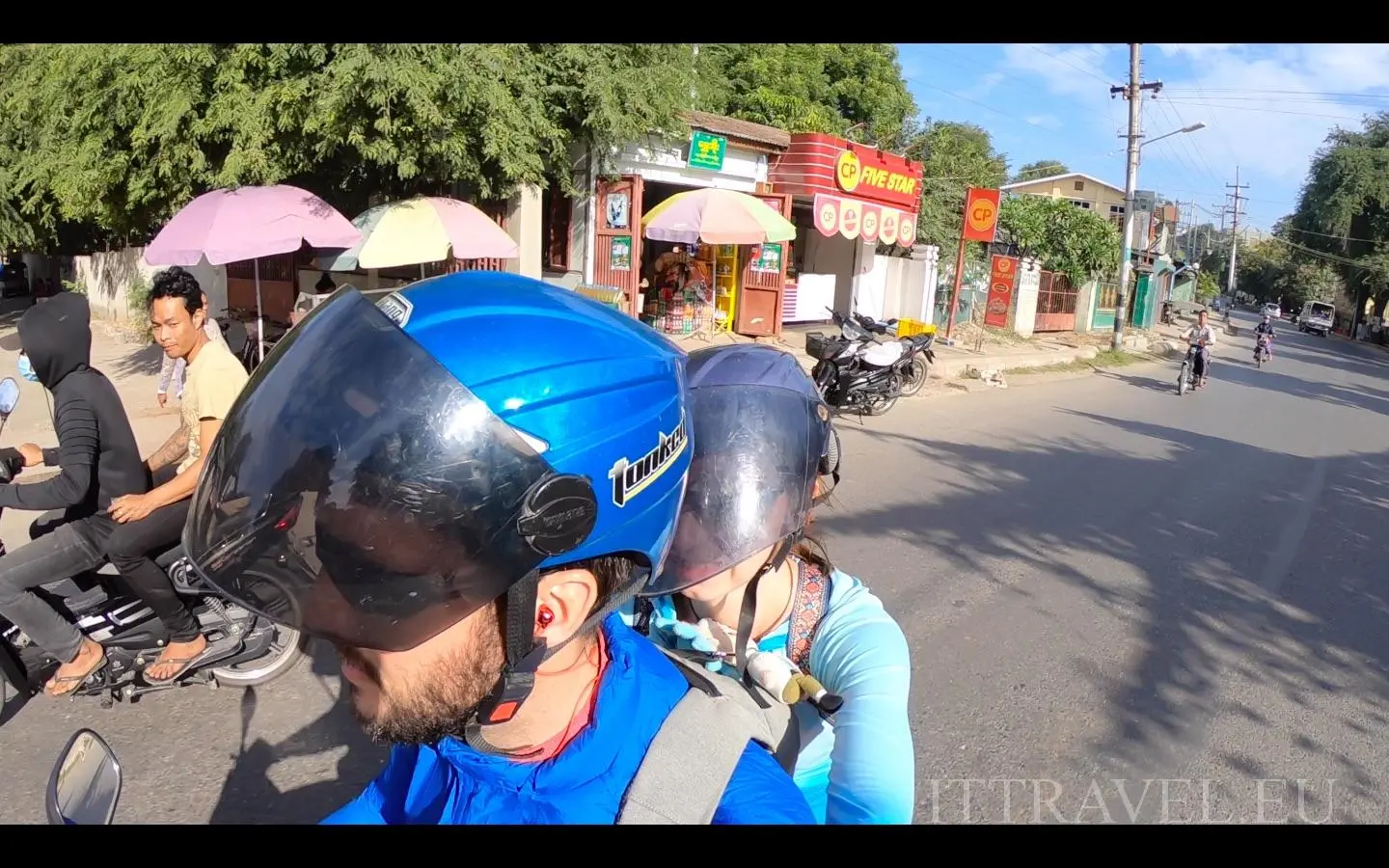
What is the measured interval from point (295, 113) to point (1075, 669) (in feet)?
25.5

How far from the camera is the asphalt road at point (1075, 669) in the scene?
307 cm

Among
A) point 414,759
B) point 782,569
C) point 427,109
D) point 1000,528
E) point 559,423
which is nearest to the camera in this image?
point 559,423

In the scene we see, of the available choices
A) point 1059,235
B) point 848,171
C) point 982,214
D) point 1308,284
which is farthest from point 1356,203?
point 848,171

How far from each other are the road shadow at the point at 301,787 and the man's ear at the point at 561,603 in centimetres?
192

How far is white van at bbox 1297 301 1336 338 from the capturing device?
47594 millimetres

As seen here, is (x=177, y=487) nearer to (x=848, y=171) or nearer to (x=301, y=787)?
(x=301, y=787)

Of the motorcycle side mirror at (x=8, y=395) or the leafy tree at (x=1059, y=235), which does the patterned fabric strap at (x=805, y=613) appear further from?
the leafy tree at (x=1059, y=235)

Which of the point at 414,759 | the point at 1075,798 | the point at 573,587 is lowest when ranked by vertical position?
the point at 1075,798

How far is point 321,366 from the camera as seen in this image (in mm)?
1152

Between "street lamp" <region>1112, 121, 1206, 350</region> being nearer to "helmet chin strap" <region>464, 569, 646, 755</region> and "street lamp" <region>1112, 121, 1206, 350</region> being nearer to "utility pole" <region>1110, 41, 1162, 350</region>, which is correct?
"utility pole" <region>1110, 41, 1162, 350</region>

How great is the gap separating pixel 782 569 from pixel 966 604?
3241mm

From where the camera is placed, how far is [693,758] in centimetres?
107
